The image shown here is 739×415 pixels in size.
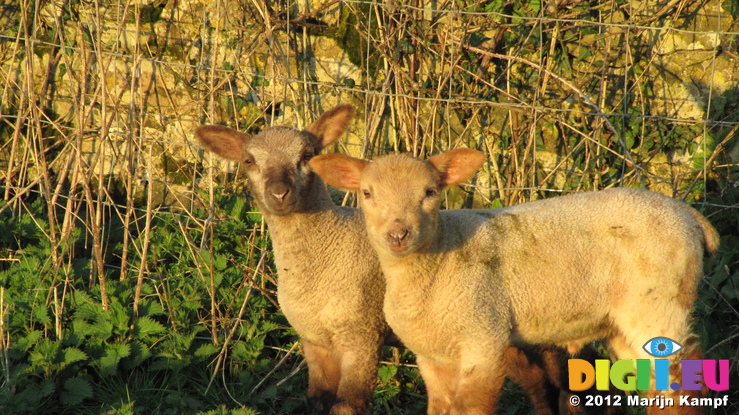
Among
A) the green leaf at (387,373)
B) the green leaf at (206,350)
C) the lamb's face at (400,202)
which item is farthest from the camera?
the green leaf at (387,373)

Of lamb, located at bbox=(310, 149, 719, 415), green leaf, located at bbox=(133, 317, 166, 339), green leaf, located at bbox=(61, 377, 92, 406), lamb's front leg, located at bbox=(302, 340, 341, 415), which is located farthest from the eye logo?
green leaf, located at bbox=(61, 377, 92, 406)

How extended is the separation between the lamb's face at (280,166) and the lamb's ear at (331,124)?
0.14m

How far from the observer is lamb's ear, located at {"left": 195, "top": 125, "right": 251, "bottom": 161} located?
14.9 ft

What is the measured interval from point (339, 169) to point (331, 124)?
71 centimetres

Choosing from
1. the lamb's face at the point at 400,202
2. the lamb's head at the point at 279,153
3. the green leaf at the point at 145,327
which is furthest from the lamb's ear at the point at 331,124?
the green leaf at the point at 145,327

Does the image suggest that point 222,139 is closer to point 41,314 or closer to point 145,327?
point 145,327

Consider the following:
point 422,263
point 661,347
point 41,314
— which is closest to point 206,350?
point 41,314

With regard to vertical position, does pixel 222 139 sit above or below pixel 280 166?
above

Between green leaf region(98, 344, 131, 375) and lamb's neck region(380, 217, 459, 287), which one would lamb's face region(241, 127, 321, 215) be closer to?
lamb's neck region(380, 217, 459, 287)

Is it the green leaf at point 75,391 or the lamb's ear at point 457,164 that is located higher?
the lamb's ear at point 457,164

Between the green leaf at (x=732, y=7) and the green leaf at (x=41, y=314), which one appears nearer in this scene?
the green leaf at (x=41, y=314)

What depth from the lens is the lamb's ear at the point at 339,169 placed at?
3977 mm

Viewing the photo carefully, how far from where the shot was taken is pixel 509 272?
13.0 ft

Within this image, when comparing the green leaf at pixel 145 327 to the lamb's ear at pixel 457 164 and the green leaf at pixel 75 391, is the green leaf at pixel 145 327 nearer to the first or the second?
the green leaf at pixel 75 391
